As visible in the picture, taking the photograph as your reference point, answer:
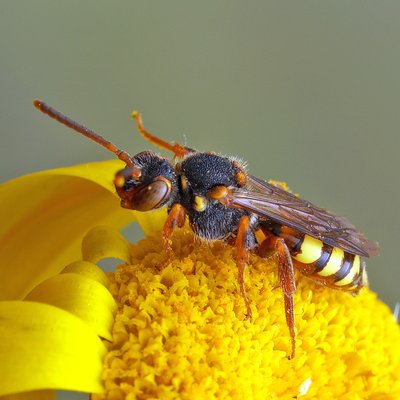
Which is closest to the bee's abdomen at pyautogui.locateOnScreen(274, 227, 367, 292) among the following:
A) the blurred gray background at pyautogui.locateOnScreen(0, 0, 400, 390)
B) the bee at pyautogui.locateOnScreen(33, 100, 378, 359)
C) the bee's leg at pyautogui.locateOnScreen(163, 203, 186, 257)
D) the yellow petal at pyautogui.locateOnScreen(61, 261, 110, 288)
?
the bee at pyautogui.locateOnScreen(33, 100, 378, 359)

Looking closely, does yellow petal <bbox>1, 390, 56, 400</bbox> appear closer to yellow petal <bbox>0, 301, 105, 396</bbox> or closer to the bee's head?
yellow petal <bbox>0, 301, 105, 396</bbox>

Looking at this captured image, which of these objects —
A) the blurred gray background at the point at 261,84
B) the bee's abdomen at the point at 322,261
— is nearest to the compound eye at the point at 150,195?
the bee's abdomen at the point at 322,261

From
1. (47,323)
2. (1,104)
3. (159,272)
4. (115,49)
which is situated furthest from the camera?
(115,49)

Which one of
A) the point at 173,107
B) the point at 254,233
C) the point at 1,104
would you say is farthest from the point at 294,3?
the point at 254,233

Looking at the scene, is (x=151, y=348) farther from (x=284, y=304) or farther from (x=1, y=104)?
(x=1, y=104)

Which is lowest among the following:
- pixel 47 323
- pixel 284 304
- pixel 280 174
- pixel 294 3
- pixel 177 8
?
pixel 47 323

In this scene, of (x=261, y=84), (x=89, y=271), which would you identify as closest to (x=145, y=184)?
(x=89, y=271)
